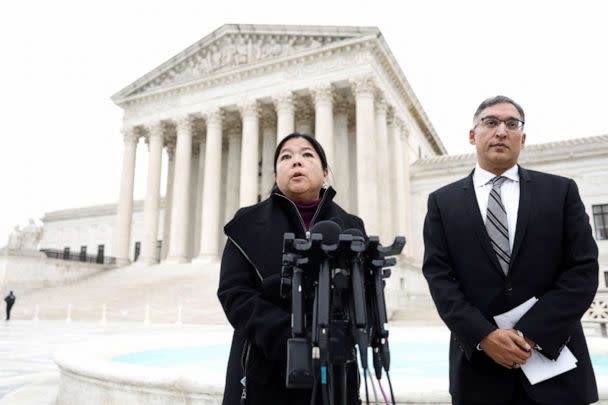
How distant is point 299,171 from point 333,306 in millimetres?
968

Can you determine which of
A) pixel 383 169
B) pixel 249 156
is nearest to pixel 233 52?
pixel 249 156

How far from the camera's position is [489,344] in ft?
8.18

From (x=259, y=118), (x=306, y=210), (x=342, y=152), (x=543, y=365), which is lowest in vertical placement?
(x=543, y=365)

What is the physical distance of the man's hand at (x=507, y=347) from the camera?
243 cm

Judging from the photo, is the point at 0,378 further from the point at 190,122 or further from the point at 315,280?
the point at 190,122

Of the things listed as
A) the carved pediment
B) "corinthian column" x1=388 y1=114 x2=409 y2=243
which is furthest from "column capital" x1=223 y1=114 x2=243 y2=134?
"corinthian column" x1=388 y1=114 x2=409 y2=243

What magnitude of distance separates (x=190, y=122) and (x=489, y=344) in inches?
1495

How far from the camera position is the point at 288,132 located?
31.6 m

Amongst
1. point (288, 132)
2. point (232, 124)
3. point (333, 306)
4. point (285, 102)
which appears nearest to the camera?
point (333, 306)

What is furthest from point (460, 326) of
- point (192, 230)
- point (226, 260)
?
point (192, 230)

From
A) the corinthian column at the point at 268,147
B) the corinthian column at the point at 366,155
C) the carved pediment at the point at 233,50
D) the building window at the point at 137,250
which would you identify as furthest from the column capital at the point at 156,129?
the building window at the point at 137,250

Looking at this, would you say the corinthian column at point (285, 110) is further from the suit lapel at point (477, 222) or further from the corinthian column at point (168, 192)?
the suit lapel at point (477, 222)

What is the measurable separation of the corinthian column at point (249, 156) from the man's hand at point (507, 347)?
30272 mm

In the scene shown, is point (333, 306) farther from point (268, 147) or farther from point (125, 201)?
point (125, 201)
